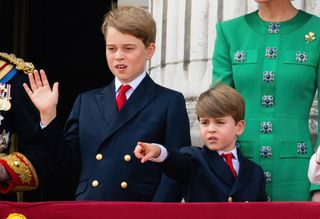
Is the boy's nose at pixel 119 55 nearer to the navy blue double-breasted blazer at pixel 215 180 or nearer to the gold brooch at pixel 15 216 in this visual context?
the navy blue double-breasted blazer at pixel 215 180

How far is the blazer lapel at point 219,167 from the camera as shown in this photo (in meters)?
4.52

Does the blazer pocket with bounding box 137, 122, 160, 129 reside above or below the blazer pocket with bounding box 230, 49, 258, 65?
below

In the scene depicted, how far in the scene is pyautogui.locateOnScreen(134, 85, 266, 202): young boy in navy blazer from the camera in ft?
14.7

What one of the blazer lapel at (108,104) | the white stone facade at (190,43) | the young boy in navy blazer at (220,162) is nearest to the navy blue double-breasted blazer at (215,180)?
the young boy in navy blazer at (220,162)

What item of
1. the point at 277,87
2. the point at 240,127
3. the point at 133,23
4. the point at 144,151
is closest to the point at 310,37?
the point at 277,87

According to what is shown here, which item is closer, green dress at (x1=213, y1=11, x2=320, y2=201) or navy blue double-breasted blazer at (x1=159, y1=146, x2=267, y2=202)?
navy blue double-breasted blazer at (x1=159, y1=146, x2=267, y2=202)

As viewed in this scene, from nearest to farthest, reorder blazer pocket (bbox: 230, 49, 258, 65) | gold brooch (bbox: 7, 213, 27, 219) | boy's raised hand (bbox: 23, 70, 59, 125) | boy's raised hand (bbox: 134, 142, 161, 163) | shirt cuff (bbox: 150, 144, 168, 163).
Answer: gold brooch (bbox: 7, 213, 27, 219)
boy's raised hand (bbox: 134, 142, 161, 163)
shirt cuff (bbox: 150, 144, 168, 163)
boy's raised hand (bbox: 23, 70, 59, 125)
blazer pocket (bbox: 230, 49, 258, 65)

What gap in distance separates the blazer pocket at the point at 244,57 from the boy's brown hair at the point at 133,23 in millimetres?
380

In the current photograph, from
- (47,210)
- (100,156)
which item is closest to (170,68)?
(100,156)

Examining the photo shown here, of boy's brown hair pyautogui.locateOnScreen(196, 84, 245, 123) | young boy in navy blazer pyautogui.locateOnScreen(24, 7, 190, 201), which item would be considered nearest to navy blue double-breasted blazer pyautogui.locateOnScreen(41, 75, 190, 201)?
young boy in navy blazer pyautogui.locateOnScreen(24, 7, 190, 201)

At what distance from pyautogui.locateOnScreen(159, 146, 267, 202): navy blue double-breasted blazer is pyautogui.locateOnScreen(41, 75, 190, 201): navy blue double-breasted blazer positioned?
0.37 feet

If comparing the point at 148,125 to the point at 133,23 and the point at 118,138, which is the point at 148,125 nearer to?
the point at 118,138

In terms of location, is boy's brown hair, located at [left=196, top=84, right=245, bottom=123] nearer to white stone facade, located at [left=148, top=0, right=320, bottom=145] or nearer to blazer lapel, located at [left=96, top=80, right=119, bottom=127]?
blazer lapel, located at [left=96, top=80, right=119, bottom=127]

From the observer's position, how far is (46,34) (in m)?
10.2
